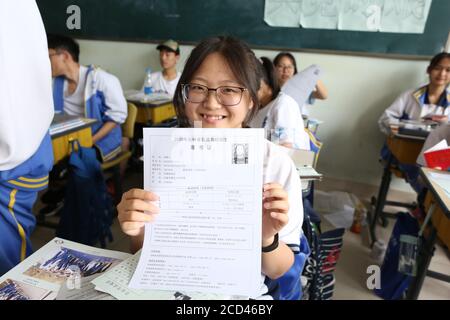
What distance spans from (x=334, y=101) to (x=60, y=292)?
283 cm

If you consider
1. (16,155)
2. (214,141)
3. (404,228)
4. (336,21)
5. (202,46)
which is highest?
(336,21)

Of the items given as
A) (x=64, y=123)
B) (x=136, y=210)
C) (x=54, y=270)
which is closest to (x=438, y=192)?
(x=136, y=210)

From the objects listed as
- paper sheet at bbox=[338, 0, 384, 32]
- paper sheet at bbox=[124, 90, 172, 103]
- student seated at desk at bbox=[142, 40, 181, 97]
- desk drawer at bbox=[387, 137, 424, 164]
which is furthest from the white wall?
desk drawer at bbox=[387, 137, 424, 164]

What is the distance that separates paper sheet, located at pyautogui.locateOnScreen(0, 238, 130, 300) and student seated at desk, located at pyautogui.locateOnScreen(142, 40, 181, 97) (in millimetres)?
2639

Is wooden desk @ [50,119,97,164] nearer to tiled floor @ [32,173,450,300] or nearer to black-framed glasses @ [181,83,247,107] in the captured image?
tiled floor @ [32,173,450,300]

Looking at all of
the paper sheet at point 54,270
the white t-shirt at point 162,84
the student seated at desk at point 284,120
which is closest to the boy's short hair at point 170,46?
the white t-shirt at point 162,84

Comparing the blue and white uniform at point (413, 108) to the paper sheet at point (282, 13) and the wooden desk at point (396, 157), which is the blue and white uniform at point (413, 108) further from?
the paper sheet at point (282, 13)

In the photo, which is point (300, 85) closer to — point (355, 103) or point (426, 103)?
point (355, 103)

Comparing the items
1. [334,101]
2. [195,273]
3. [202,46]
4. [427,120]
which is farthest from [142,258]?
[334,101]

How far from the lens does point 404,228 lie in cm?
168

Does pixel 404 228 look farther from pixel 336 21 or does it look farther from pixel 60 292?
pixel 336 21

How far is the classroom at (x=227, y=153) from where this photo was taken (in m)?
0.56

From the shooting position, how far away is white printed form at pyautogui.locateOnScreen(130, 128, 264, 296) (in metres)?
0.53

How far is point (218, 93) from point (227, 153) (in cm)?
28
